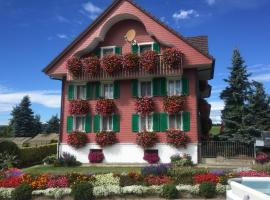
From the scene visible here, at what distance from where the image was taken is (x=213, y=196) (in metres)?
13.5

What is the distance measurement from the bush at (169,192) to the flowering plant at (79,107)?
14.0m

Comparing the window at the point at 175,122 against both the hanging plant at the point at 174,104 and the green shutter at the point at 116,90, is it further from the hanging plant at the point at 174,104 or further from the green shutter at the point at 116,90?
the green shutter at the point at 116,90

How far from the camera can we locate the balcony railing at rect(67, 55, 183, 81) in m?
24.3

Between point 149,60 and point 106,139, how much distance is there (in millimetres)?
6646

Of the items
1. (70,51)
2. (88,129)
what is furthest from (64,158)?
(70,51)

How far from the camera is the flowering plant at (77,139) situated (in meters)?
26.1

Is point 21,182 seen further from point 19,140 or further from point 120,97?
point 19,140

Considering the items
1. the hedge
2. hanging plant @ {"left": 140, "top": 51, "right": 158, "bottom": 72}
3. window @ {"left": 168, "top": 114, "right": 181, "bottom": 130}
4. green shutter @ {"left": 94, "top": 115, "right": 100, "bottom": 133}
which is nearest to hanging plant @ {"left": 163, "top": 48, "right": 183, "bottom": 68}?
hanging plant @ {"left": 140, "top": 51, "right": 158, "bottom": 72}

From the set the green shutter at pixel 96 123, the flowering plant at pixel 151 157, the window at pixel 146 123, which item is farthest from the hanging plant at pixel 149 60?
the flowering plant at pixel 151 157

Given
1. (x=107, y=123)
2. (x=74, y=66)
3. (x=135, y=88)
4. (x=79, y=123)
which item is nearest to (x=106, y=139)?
(x=107, y=123)

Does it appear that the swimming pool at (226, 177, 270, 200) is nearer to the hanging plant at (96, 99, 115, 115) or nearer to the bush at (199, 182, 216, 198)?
the bush at (199, 182, 216, 198)

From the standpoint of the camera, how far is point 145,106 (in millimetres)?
24922

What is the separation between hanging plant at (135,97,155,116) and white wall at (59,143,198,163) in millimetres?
2514

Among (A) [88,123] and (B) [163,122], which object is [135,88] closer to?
(B) [163,122]
